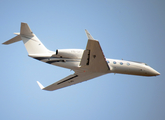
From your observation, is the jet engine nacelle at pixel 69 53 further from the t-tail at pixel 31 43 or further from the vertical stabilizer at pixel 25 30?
the vertical stabilizer at pixel 25 30

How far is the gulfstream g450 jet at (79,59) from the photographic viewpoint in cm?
1933

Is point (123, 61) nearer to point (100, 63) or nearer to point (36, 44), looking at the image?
point (100, 63)

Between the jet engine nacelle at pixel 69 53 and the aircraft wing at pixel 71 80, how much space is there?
231 centimetres

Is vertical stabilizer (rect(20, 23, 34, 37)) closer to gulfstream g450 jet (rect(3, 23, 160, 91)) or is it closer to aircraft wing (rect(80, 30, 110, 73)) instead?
gulfstream g450 jet (rect(3, 23, 160, 91))

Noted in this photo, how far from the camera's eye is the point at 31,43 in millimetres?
20719

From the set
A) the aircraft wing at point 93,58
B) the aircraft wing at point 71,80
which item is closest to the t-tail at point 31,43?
the aircraft wing at point 93,58

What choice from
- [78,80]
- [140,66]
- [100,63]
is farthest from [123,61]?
[78,80]

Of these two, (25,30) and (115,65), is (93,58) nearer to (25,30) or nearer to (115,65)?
(115,65)

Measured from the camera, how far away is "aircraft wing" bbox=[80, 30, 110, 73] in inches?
675

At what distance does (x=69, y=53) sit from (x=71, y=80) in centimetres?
441

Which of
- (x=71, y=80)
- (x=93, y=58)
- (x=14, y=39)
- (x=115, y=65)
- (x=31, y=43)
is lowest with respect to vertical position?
(x=71, y=80)

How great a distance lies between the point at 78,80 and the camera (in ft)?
77.8

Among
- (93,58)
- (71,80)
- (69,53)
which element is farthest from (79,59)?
(71,80)

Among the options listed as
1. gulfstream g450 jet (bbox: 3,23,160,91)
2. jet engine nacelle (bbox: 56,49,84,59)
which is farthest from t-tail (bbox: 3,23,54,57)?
jet engine nacelle (bbox: 56,49,84,59)
